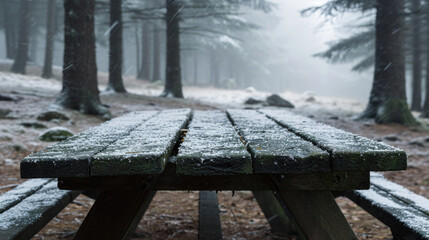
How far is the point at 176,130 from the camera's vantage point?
1.82 m

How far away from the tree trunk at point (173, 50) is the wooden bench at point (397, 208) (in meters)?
11.6

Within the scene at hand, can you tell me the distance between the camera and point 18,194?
2033mm

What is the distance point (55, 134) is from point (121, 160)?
5.13 meters

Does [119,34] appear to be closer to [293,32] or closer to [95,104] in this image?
[95,104]

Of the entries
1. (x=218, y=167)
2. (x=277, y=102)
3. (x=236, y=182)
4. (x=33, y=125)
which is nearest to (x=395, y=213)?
(x=236, y=182)

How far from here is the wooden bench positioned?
1601mm

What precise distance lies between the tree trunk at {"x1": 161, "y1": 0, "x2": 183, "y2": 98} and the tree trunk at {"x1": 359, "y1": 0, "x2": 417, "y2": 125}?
22.3 ft

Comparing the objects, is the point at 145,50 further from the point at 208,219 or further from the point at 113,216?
the point at 113,216

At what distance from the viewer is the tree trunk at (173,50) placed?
42.5 feet

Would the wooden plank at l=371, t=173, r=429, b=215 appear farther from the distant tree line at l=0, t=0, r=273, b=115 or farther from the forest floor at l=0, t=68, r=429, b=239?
the distant tree line at l=0, t=0, r=273, b=115

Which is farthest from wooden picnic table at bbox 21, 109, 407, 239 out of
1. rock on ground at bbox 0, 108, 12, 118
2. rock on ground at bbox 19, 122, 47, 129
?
rock on ground at bbox 0, 108, 12, 118

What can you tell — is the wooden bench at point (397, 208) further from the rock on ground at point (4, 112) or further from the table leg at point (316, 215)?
the rock on ground at point (4, 112)

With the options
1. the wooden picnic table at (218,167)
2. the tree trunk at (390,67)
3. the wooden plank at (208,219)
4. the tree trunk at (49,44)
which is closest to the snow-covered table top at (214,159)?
the wooden picnic table at (218,167)

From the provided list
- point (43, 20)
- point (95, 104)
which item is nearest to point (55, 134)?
point (95, 104)
